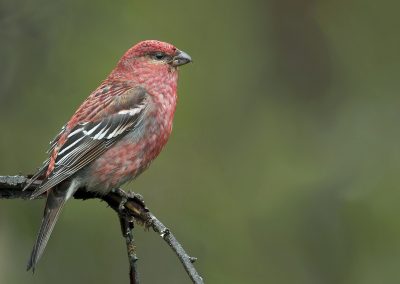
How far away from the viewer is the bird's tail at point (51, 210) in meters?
5.94

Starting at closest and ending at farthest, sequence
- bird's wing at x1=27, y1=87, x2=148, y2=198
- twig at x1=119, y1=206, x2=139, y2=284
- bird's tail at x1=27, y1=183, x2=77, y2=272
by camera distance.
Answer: twig at x1=119, y1=206, x2=139, y2=284, bird's tail at x1=27, y1=183, x2=77, y2=272, bird's wing at x1=27, y1=87, x2=148, y2=198

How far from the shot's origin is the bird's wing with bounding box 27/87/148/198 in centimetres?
666

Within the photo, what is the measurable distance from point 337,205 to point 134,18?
2.69 meters

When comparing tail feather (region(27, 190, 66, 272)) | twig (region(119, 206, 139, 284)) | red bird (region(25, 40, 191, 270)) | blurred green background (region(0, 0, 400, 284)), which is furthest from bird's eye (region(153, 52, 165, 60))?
twig (region(119, 206, 139, 284))

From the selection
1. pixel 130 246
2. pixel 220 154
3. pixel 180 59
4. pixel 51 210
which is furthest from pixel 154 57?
pixel 130 246

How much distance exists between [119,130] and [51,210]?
969 millimetres

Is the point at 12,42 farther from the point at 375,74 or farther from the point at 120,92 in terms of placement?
the point at 375,74

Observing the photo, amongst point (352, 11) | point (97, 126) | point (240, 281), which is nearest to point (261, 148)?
point (240, 281)

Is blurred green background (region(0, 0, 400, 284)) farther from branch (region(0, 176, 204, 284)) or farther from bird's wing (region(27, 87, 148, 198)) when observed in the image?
branch (region(0, 176, 204, 284))

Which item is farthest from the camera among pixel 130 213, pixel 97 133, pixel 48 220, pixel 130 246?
pixel 97 133

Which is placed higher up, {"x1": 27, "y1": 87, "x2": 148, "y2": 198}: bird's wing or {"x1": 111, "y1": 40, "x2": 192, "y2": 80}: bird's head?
{"x1": 111, "y1": 40, "x2": 192, "y2": 80}: bird's head

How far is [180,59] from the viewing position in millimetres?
7488

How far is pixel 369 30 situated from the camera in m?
11.2

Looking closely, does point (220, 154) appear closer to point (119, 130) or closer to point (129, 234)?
point (119, 130)
